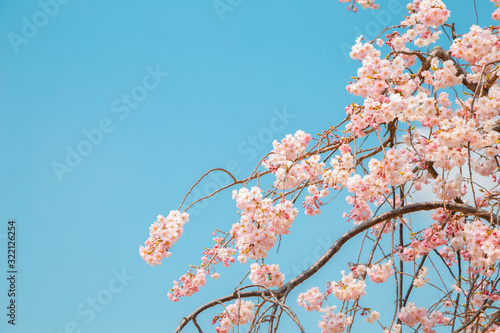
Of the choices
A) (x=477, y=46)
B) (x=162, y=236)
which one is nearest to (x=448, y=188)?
(x=477, y=46)

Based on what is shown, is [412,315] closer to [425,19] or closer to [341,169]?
[341,169]

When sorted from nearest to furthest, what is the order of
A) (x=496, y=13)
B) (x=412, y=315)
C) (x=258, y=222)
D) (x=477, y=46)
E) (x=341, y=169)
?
(x=258, y=222), (x=341, y=169), (x=412, y=315), (x=477, y=46), (x=496, y=13)

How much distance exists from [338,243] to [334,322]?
1.38ft

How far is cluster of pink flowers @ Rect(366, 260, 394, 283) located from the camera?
10.4ft

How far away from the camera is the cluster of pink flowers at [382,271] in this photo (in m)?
3.18

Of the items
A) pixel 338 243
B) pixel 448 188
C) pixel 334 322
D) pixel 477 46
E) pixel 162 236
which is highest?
pixel 477 46

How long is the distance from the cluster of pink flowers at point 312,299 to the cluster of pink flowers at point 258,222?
44cm

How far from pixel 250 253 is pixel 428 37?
1.95 metres

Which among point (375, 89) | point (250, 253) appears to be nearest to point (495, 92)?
point (375, 89)

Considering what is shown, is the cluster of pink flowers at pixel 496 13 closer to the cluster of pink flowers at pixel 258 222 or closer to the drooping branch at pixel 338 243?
the drooping branch at pixel 338 243

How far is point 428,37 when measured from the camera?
3758 millimetres

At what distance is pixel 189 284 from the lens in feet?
10.6

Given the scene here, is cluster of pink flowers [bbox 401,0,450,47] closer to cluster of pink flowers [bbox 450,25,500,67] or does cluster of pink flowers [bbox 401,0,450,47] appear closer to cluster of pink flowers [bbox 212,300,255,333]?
cluster of pink flowers [bbox 450,25,500,67]

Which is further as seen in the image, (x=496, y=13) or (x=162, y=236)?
(x=496, y=13)
